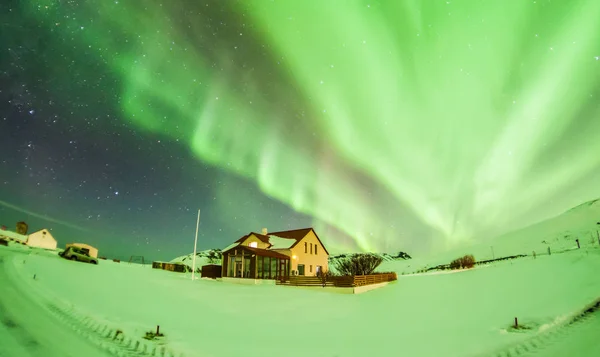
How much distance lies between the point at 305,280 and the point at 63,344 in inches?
946

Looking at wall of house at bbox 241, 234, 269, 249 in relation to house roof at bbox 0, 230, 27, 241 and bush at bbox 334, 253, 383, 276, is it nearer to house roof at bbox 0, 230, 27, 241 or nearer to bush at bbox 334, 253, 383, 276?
bush at bbox 334, 253, 383, 276

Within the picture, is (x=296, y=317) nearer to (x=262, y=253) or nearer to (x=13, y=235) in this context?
(x=262, y=253)

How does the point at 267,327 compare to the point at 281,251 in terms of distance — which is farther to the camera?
the point at 281,251

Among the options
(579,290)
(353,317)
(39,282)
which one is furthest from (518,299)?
(39,282)

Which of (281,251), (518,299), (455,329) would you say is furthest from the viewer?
(281,251)

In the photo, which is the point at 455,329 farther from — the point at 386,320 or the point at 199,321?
the point at 199,321

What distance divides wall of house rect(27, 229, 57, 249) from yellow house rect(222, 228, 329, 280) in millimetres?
36703

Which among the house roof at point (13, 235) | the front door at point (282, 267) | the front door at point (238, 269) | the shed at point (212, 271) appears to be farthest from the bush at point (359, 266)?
the house roof at point (13, 235)

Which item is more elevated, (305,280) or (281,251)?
(281,251)

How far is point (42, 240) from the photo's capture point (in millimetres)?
56156

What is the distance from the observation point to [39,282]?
58.2 feet

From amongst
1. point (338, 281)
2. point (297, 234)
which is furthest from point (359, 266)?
point (338, 281)

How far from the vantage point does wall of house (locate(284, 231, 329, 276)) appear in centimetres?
4244

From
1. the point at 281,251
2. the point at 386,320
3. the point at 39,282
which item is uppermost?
the point at 281,251
